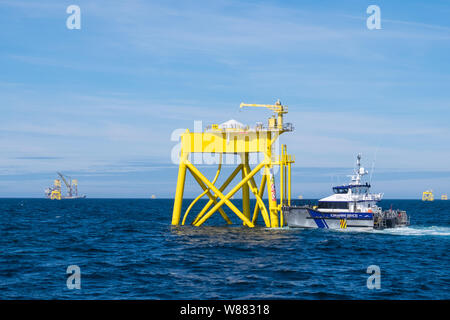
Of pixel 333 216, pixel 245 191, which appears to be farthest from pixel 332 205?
pixel 245 191

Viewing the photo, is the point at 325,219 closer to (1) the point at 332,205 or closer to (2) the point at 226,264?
(1) the point at 332,205

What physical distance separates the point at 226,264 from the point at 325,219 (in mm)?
19950

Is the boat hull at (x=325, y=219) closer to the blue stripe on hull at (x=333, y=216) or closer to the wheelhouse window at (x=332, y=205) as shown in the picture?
the blue stripe on hull at (x=333, y=216)

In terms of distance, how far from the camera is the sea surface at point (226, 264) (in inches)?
769

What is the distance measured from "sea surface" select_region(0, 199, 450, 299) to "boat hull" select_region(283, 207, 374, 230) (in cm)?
133

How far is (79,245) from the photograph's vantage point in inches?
1355

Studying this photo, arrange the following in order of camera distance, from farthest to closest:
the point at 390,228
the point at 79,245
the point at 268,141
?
the point at 390,228 < the point at 268,141 < the point at 79,245

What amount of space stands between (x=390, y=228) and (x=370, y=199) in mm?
3794

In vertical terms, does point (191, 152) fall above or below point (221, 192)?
above

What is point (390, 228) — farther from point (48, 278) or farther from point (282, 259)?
point (48, 278)

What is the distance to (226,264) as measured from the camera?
1011 inches

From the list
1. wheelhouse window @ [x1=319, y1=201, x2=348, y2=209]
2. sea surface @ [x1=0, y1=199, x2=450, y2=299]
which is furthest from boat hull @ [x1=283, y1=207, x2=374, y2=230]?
sea surface @ [x1=0, y1=199, x2=450, y2=299]

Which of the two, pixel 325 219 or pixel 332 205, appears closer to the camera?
pixel 325 219
